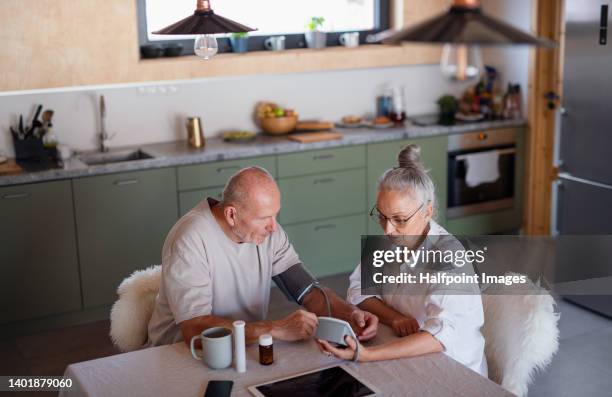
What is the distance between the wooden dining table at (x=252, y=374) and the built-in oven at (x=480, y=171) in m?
3.24

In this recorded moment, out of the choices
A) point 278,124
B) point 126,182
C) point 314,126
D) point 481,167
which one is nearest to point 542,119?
point 481,167

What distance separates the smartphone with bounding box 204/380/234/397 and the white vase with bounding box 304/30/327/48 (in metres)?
3.53

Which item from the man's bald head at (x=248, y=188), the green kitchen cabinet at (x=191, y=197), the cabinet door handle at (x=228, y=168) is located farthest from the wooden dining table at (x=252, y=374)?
the cabinet door handle at (x=228, y=168)

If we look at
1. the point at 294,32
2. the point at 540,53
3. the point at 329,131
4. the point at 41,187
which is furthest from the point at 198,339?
the point at 540,53

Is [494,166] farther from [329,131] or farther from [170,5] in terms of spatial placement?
[170,5]

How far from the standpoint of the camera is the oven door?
5.57 m

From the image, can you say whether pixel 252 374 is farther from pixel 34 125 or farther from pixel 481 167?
pixel 481 167

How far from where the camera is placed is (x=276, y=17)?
5.47 meters

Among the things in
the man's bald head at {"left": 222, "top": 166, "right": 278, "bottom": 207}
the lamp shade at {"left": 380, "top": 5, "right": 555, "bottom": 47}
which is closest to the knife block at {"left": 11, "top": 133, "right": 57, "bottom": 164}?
the man's bald head at {"left": 222, "top": 166, "right": 278, "bottom": 207}

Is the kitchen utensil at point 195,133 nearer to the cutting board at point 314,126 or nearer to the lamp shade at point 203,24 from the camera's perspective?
the cutting board at point 314,126

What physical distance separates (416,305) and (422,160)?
9.17 ft

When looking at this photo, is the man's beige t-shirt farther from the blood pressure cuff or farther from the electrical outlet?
the electrical outlet

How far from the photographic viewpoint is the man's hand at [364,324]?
2.59 m

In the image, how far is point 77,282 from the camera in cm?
454
